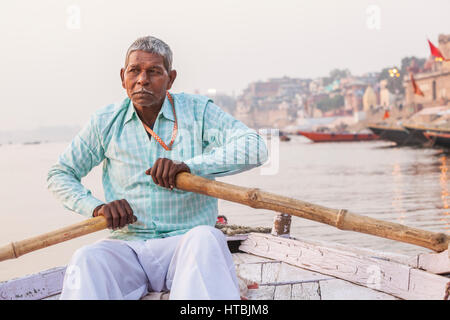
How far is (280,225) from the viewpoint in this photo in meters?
2.76

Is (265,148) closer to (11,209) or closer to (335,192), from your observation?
(335,192)

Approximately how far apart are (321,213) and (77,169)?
0.90m

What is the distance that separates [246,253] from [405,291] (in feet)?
2.94

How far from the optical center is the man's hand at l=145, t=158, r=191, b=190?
1.67 meters

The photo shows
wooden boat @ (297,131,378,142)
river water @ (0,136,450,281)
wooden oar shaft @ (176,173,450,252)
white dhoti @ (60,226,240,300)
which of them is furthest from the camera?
wooden boat @ (297,131,378,142)

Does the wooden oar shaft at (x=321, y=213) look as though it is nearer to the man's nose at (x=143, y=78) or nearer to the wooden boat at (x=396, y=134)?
the man's nose at (x=143, y=78)

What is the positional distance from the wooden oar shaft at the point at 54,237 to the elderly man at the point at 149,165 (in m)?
0.04

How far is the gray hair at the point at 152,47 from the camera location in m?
1.81

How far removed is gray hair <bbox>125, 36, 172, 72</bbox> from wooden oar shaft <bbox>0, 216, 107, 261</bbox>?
0.59m

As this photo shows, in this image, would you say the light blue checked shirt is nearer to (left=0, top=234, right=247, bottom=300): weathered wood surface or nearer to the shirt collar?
the shirt collar

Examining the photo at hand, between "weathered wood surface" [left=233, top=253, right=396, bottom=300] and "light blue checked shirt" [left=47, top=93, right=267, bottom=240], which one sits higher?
"light blue checked shirt" [left=47, top=93, right=267, bottom=240]

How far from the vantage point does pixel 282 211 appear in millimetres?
1741

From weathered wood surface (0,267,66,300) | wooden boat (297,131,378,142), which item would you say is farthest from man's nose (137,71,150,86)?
wooden boat (297,131,378,142)

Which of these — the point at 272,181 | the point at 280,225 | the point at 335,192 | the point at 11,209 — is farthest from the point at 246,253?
the point at 272,181
